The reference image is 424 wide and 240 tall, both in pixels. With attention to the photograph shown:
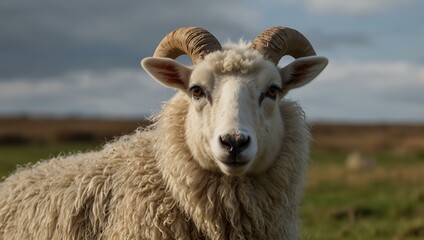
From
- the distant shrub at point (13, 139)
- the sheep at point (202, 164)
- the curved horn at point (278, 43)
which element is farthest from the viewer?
the distant shrub at point (13, 139)

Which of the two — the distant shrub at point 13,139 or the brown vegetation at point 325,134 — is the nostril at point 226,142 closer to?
the brown vegetation at point 325,134

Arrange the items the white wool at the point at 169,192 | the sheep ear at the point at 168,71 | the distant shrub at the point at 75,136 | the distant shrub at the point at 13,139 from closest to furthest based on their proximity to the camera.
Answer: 1. the white wool at the point at 169,192
2. the sheep ear at the point at 168,71
3. the distant shrub at the point at 13,139
4. the distant shrub at the point at 75,136

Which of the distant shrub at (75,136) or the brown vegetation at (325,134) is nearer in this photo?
the distant shrub at (75,136)

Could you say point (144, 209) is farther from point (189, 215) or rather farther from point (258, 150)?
point (258, 150)

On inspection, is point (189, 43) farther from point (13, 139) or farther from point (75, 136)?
point (75, 136)

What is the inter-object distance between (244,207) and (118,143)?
166cm

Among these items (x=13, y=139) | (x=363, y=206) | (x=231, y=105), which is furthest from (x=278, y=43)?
(x=13, y=139)

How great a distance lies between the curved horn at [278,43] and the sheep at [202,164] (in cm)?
1

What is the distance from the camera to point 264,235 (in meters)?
7.22

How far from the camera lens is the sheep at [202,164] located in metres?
7.02

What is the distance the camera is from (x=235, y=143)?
6.41 meters

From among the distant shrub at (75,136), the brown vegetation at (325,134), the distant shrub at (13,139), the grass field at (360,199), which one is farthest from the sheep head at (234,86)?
the distant shrub at (13,139)

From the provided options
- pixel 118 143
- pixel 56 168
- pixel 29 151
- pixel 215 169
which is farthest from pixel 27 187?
pixel 29 151

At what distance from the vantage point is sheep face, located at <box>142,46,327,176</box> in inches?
258
